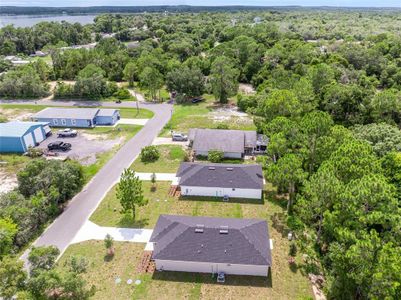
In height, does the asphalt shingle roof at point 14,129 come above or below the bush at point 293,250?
above

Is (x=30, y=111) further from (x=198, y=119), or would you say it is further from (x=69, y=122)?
(x=198, y=119)

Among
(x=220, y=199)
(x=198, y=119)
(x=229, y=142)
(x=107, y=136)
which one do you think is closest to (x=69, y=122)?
(x=107, y=136)

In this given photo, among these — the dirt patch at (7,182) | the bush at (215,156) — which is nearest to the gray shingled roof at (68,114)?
the dirt patch at (7,182)

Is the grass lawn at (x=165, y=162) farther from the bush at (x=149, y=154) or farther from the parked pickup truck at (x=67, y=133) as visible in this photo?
the parked pickup truck at (x=67, y=133)

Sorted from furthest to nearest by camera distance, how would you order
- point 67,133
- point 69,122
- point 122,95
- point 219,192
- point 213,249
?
point 122,95
point 69,122
point 67,133
point 219,192
point 213,249

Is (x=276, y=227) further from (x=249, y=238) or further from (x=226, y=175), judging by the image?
(x=226, y=175)

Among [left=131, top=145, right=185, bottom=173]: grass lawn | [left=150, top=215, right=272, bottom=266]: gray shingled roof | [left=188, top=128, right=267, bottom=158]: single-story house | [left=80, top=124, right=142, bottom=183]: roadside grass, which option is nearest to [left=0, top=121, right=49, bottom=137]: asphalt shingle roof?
[left=80, top=124, right=142, bottom=183]: roadside grass

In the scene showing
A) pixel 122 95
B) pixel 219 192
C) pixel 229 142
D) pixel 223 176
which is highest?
pixel 223 176
